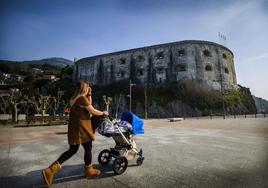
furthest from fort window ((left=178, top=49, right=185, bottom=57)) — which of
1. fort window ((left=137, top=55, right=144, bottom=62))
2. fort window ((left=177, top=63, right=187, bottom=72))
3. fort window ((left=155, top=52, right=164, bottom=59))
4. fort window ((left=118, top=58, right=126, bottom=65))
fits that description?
fort window ((left=118, top=58, right=126, bottom=65))

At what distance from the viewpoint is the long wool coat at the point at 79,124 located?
329 centimetres

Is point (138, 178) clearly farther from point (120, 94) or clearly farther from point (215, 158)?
point (120, 94)

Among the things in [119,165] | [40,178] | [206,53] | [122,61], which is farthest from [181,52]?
[40,178]

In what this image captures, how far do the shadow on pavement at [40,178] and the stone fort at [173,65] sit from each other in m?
40.3

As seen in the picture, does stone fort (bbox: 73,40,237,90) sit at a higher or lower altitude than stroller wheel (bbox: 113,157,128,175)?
higher

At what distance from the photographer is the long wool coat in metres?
3.29

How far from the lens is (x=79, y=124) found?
3328 mm

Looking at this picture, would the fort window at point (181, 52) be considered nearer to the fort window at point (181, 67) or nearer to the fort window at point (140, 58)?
the fort window at point (181, 67)

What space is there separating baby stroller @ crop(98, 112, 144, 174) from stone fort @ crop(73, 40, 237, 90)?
39584 mm

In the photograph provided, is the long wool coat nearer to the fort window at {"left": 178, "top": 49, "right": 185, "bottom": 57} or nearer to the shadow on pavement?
the shadow on pavement

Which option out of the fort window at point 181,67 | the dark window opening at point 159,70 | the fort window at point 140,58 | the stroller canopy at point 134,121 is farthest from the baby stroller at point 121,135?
the fort window at point 140,58

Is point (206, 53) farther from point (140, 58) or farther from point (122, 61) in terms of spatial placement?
point (122, 61)

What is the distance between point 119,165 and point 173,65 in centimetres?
4164

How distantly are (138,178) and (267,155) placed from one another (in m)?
4.11
